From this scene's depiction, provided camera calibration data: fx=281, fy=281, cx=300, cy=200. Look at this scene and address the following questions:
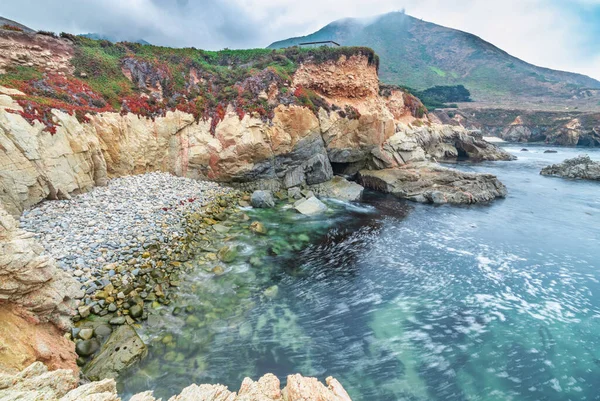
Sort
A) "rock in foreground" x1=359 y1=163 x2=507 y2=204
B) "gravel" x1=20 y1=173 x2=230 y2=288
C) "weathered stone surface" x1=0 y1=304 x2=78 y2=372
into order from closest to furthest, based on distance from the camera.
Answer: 1. "weathered stone surface" x1=0 y1=304 x2=78 y2=372
2. "gravel" x1=20 y1=173 x2=230 y2=288
3. "rock in foreground" x1=359 y1=163 x2=507 y2=204

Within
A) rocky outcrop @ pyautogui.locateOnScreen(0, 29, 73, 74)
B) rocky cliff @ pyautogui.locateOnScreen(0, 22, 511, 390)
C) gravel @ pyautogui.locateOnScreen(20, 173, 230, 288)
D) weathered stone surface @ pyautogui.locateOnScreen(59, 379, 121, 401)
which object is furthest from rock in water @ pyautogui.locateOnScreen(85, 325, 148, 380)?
rocky outcrop @ pyautogui.locateOnScreen(0, 29, 73, 74)

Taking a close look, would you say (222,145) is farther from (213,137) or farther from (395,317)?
(395,317)

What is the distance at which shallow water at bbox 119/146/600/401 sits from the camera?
8.98 metres

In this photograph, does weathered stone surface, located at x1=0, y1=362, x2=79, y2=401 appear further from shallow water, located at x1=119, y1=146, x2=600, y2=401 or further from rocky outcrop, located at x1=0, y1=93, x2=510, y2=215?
rocky outcrop, located at x1=0, y1=93, x2=510, y2=215

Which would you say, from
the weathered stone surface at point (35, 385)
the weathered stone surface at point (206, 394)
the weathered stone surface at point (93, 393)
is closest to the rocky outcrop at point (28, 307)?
the weathered stone surface at point (35, 385)

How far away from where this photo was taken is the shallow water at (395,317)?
29.5ft

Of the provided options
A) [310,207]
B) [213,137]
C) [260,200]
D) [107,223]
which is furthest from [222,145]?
[107,223]

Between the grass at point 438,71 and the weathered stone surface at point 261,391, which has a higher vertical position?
the grass at point 438,71

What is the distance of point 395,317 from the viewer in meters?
11.8

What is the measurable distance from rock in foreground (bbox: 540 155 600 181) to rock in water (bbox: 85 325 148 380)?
54634 mm

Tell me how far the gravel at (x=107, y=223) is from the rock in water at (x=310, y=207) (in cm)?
737

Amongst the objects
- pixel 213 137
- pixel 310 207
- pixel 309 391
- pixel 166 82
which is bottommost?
pixel 309 391

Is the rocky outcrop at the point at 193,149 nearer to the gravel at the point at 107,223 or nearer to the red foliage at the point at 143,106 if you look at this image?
the red foliage at the point at 143,106

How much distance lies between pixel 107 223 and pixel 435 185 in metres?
28.6
